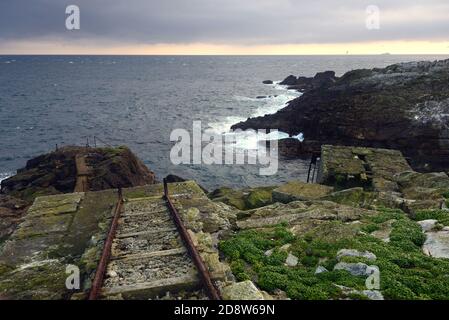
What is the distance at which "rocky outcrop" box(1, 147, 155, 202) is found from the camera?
958 inches

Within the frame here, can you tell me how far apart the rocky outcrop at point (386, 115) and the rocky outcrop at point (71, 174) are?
21.7 m

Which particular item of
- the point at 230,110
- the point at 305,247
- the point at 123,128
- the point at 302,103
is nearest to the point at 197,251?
the point at 305,247

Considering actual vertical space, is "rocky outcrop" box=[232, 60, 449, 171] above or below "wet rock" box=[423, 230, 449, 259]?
above

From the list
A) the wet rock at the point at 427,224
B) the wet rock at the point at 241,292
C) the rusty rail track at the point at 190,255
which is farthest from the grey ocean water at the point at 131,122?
the wet rock at the point at 241,292

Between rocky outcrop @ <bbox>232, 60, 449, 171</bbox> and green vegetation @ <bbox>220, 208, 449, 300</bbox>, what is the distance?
24.5 metres

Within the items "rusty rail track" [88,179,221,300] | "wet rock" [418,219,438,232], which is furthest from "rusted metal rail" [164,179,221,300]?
"wet rock" [418,219,438,232]

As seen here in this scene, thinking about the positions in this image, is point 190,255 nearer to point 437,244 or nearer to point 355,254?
point 355,254

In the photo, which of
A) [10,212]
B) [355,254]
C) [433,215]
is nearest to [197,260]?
[355,254]

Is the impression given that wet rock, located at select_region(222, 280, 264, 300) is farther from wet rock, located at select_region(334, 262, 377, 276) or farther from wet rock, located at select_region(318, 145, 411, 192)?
wet rock, located at select_region(318, 145, 411, 192)

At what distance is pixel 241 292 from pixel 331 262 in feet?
8.76

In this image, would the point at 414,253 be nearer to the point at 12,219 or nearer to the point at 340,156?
the point at 340,156

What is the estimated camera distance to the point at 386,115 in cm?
3819

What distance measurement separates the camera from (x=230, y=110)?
72.9 metres

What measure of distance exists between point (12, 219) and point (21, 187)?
23.4ft
